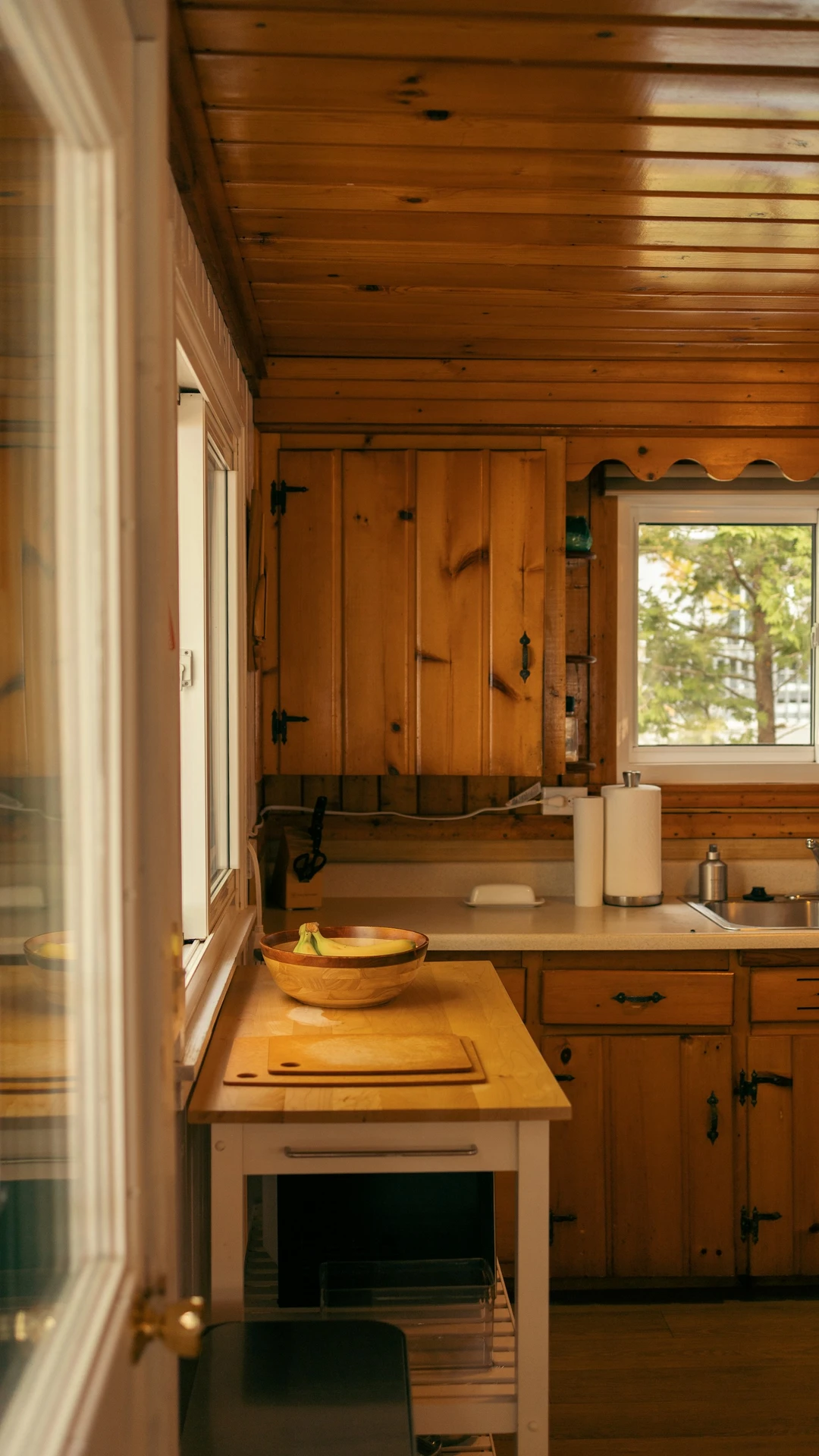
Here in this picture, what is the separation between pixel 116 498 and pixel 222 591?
1688mm

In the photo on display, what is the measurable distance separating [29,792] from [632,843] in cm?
257

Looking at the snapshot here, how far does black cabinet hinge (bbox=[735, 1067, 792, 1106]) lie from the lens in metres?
2.97

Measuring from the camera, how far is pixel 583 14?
1526mm

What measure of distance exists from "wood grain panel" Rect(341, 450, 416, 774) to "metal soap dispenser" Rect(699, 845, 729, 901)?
0.93 m

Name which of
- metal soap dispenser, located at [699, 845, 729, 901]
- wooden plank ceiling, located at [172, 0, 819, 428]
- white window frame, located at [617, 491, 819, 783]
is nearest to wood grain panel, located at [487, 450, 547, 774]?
wooden plank ceiling, located at [172, 0, 819, 428]

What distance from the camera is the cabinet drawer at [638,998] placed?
2.94 m

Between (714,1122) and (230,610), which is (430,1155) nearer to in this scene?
(230,610)

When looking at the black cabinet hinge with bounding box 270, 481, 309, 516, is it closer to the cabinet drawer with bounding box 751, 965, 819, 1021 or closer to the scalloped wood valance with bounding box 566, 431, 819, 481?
the scalloped wood valance with bounding box 566, 431, 819, 481

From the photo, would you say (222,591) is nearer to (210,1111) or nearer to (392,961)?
(392,961)

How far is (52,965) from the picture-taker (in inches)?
34.3

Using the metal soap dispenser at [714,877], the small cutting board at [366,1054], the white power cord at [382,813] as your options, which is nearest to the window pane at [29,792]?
the small cutting board at [366,1054]

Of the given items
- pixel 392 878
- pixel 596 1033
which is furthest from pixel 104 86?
pixel 392 878

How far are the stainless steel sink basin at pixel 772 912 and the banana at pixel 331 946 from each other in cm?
146

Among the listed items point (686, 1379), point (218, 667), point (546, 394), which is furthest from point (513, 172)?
point (686, 1379)
